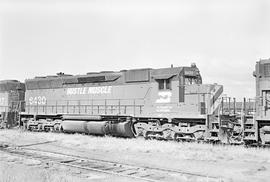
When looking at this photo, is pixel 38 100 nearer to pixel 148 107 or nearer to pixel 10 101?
pixel 10 101

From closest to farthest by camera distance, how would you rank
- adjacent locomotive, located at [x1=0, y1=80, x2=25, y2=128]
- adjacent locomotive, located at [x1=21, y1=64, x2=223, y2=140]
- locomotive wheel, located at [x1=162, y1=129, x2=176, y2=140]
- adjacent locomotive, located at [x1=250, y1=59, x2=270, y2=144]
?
1. adjacent locomotive, located at [x1=250, y1=59, x2=270, y2=144]
2. adjacent locomotive, located at [x1=21, y1=64, x2=223, y2=140]
3. locomotive wheel, located at [x1=162, y1=129, x2=176, y2=140]
4. adjacent locomotive, located at [x1=0, y1=80, x2=25, y2=128]

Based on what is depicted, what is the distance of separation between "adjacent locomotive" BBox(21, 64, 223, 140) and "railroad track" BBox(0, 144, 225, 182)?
5.29 meters

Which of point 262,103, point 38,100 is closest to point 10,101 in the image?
point 38,100

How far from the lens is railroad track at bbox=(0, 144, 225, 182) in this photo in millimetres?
7996

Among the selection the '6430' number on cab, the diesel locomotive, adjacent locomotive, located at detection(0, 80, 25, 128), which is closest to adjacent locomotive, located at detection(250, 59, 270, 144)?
the diesel locomotive

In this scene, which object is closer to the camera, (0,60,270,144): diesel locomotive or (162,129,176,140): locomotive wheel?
(0,60,270,144): diesel locomotive

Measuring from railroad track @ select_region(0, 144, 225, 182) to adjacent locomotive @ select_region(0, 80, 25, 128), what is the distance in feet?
39.2

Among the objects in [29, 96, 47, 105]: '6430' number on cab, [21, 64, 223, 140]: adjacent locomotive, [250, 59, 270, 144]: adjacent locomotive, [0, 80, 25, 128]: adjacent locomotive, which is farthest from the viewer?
[0, 80, 25, 128]: adjacent locomotive

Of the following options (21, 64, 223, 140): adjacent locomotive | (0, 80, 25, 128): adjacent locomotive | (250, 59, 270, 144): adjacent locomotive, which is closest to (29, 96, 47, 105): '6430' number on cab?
(21, 64, 223, 140): adjacent locomotive

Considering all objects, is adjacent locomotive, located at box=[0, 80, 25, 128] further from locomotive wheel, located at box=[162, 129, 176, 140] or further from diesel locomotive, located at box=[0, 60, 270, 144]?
locomotive wheel, located at box=[162, 129, 176, 140]

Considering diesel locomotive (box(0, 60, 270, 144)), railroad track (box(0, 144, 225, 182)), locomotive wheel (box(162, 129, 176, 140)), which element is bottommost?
railroad track (box(0, 144, 225, 182))

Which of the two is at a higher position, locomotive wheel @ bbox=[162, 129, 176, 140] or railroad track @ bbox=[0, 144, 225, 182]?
locomotive wheel @ bbox=[162, 129, 176, 140]

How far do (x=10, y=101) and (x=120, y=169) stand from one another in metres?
17.3

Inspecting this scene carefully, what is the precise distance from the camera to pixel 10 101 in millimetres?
24156
